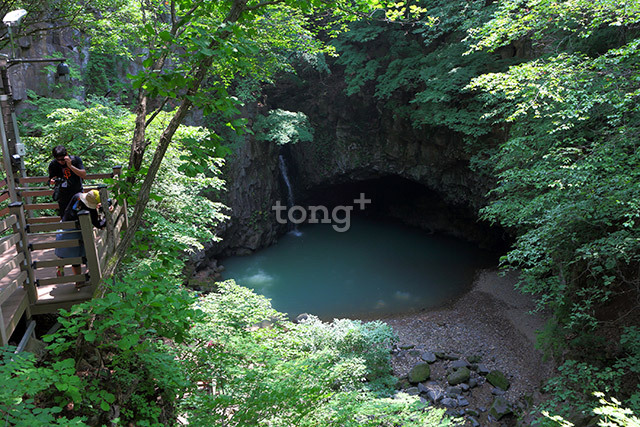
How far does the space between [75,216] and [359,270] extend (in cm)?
1147

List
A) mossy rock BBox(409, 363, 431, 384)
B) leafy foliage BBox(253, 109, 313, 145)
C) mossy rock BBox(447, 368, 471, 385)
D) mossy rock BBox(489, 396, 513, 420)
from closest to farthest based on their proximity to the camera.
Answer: mossy rock BBox(489, 396, 513, 420) → mossy rock BBox(447, 368, 471, 385) → mossy rock BBox(409, 363, 431, 384) → leafy foliage BBox(253, 109, 313, 145)

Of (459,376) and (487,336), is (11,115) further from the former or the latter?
(487,336)

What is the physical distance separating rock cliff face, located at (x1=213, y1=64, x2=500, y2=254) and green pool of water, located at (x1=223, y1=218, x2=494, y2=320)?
929 mm

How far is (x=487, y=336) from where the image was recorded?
10344 millimetres

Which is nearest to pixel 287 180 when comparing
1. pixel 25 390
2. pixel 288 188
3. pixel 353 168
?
pixel 288 188

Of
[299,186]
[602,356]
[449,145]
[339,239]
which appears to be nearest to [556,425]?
[602,356]

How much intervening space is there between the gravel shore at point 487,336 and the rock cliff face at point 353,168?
14.5 feet

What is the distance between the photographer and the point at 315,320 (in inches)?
365

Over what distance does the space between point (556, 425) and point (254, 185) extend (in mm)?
13146

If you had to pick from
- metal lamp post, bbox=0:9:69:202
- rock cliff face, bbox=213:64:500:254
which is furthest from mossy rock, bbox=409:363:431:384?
metal lamp post, bbox=0:9:69:202

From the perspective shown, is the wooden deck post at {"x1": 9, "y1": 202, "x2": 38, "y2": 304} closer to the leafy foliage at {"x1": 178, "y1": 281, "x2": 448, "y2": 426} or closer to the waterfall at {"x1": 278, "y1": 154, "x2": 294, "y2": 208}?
the leafy foliage at {"x1": 178, "y1": 281, "x2": 448, "y2": 426}

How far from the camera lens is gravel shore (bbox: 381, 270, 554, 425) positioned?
843cm

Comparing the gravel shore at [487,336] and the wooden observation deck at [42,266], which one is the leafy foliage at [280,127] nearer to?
the gravel shore at [487,336]

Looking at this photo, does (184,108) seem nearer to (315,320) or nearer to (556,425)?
(556,425)
